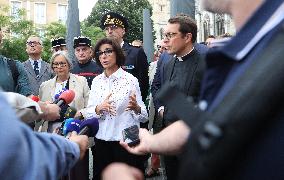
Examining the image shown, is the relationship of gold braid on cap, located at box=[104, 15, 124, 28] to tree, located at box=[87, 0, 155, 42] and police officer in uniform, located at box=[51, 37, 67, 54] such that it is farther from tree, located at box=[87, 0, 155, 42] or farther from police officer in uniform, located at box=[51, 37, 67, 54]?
tree, located at box=[87, 0, 155, 42]

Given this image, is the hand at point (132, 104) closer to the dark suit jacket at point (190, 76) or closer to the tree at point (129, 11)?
the dark suit jacket at point (190, 76)

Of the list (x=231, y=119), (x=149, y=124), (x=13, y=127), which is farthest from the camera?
→ (x=149, y=124)

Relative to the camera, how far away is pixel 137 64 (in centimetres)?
588

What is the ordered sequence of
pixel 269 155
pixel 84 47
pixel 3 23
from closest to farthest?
pixel 269 155
pixel 84 47
pixel 3 23

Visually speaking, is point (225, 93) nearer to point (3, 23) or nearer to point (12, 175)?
point (12, 175)

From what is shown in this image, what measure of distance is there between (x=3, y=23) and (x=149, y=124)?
29.8m

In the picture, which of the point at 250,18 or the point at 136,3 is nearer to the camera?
the point at 250,18

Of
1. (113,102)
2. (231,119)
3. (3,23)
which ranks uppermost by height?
(3,23)

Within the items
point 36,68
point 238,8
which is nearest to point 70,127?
point 238,8

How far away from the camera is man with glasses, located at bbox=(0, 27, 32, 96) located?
14.8 ft

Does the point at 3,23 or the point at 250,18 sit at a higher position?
the point at 3,23

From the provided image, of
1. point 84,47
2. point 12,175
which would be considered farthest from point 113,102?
point 12,175

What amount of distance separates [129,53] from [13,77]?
1808 mm

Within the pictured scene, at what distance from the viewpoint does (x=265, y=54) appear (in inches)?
38.6
